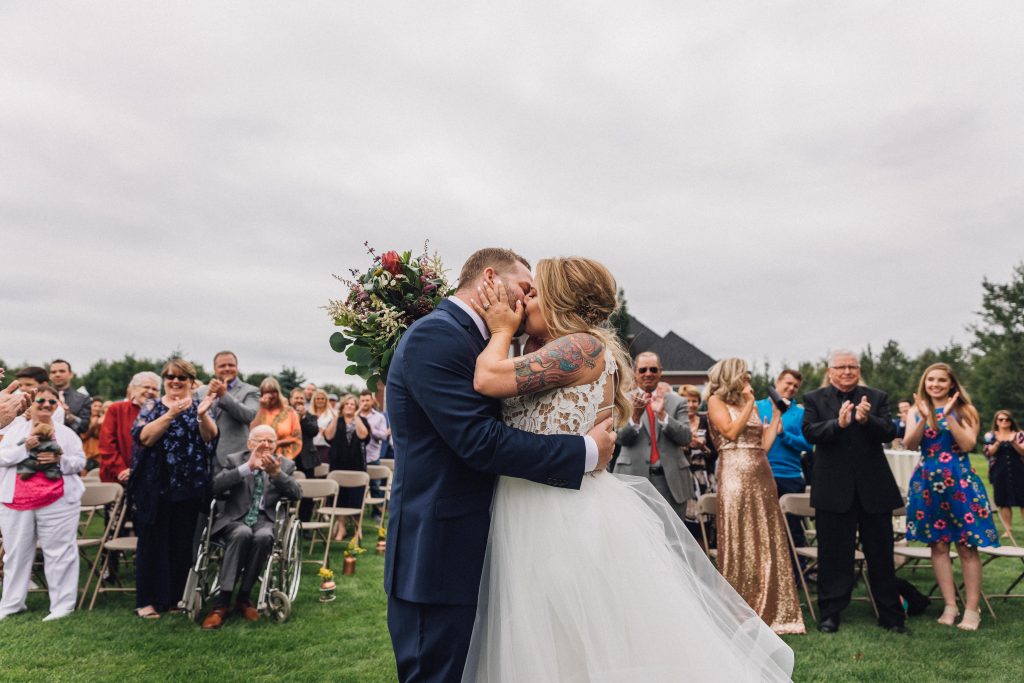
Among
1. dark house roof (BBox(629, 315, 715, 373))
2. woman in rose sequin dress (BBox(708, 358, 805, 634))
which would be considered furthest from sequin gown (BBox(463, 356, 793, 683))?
dark house roof (BBox(629, 315, 715, 373))

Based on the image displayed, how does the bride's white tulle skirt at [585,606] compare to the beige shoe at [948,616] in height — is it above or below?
above

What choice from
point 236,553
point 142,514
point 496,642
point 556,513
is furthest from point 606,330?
point 142,514

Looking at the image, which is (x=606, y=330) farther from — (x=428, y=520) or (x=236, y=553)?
(x=236, y=553)

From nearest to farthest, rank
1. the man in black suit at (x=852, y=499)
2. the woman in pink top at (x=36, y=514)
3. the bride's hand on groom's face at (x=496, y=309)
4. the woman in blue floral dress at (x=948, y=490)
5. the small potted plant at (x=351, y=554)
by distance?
the bride's hand on groom's face at (x=496, y=309) → the man in black suit at (x=852, y=499) → the woman in blue floral dress at (x=948, y=490) → the woman in pink top at (x=36, y=514) → the small potted plant at (x=351, y=554)

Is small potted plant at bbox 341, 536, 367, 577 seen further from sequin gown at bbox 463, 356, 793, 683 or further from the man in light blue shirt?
sequin gown at bbox 463, 356, 793, 683

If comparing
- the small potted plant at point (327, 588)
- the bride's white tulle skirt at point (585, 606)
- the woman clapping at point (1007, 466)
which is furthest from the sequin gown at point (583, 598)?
the woman clapping at point (1007, 466)

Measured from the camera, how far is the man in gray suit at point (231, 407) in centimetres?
764

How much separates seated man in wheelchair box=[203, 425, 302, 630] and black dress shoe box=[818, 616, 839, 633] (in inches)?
190

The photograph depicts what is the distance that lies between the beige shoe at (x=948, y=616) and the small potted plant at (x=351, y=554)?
594cm

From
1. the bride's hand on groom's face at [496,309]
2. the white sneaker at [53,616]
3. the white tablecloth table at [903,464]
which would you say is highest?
the bride's hand on groom's face at [496,309]

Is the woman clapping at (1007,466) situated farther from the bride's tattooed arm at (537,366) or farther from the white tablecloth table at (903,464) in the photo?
the bride's tattooed arm at (537,366)

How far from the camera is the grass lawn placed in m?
5.01

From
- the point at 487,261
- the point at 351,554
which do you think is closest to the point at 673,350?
the point at 351,554

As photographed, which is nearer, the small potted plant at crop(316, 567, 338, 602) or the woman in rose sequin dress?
the woman in rose sequin dress
